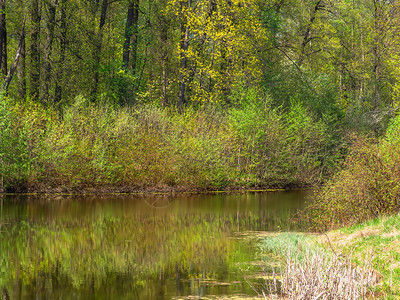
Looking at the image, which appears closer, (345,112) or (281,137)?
(281,137)

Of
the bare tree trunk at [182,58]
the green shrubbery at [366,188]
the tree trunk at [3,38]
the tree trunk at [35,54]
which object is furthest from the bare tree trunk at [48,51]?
the green shrubbery at [366,188]

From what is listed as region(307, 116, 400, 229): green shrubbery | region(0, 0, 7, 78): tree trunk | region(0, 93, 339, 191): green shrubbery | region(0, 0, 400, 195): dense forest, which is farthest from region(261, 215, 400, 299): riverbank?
region(0, 0, 7, 78): tree trunk

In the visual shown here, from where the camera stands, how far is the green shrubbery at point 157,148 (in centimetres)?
2423

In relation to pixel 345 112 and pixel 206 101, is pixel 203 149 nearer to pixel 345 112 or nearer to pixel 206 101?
pixel 206 101

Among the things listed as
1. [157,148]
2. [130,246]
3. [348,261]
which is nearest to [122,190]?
[157,148]

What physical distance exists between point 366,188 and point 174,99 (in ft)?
86.9

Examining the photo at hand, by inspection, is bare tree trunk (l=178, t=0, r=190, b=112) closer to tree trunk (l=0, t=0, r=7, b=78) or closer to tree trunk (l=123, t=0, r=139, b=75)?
tree trunk (l=123, t=0, r=139, b=75)

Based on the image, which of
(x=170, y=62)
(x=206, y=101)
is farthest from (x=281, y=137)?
(x=170, y=62)

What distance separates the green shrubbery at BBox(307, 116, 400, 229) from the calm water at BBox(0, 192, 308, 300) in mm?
2030

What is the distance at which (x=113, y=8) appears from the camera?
39.3 metres

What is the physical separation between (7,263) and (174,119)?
18000mm

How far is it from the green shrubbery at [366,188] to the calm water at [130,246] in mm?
2030

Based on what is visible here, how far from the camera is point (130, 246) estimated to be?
543 inches

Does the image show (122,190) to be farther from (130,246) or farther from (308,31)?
(308,31)
